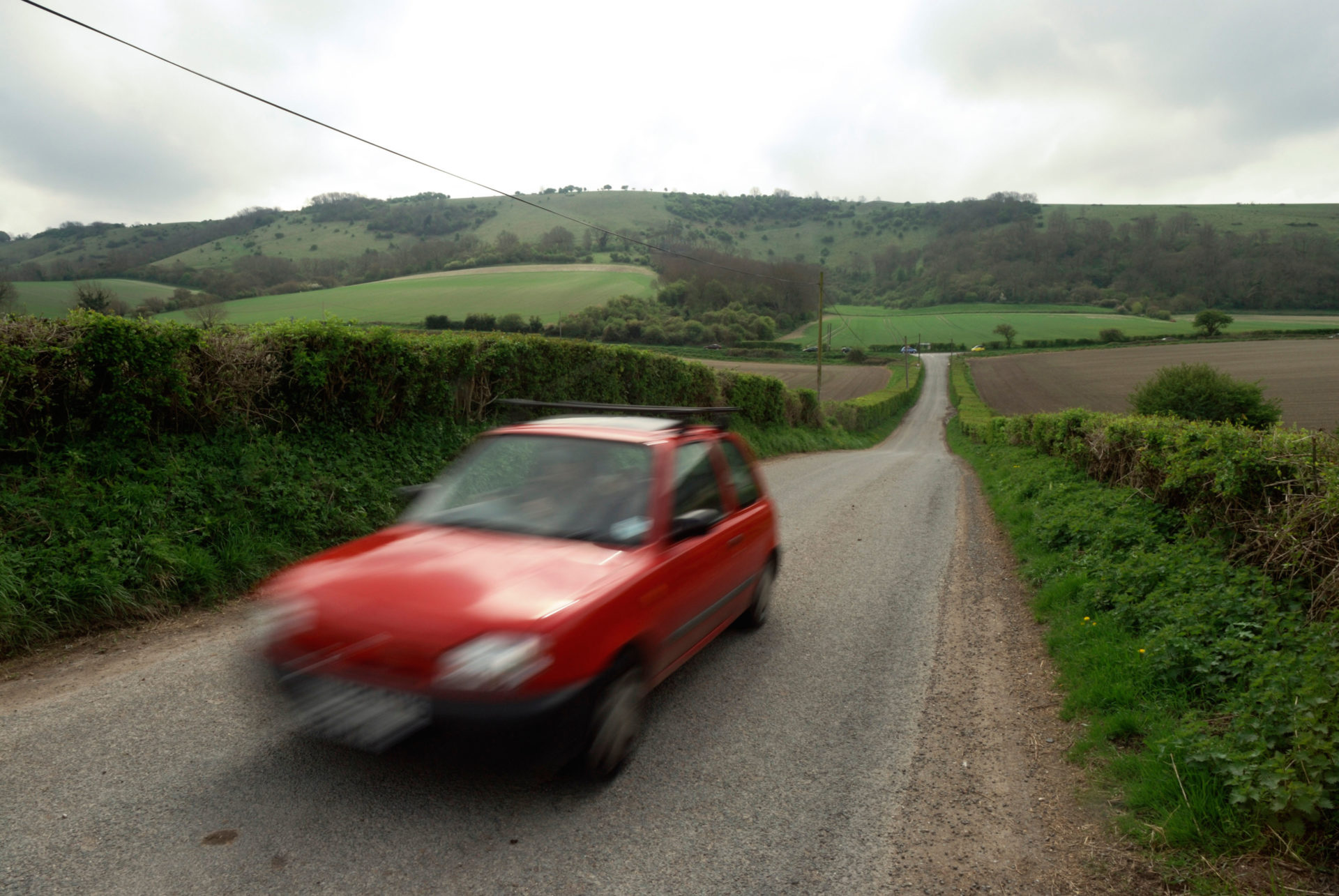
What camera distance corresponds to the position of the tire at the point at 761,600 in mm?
5613

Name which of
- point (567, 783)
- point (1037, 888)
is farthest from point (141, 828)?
point (1037, 888)

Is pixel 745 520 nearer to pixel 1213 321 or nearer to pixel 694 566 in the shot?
pixel 694 566

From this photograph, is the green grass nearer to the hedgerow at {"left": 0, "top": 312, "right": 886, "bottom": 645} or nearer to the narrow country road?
the hedgerow at {"left": 0, "top": 312, "right": 886, "bottom": 645}

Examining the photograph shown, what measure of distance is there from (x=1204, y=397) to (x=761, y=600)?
28871 millimetres

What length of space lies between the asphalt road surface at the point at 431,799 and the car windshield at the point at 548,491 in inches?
48.5

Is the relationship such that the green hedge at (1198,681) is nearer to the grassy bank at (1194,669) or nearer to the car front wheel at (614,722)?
the grassy bank at (1194,669)

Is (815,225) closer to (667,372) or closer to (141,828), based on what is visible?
(667,372)

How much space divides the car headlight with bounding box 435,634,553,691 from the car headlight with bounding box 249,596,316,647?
0.78m

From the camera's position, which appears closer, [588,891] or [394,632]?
[588,891]

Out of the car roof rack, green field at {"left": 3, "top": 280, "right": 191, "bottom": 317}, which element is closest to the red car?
the car roof rack

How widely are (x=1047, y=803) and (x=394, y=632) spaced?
3252 mm

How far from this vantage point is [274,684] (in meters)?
3.13

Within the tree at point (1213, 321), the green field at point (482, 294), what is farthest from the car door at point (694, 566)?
the tree at point (1213, 321)

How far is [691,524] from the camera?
13.3 ft
